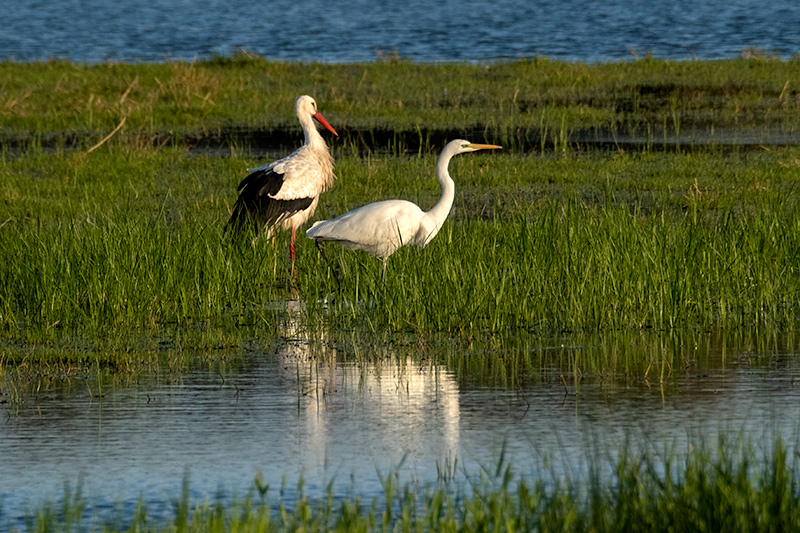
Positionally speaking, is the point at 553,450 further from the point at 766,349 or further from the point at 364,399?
the point at 766,349

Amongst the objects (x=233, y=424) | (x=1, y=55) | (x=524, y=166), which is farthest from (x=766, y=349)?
(x=1, y=55)

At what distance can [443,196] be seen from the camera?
9.98 metres

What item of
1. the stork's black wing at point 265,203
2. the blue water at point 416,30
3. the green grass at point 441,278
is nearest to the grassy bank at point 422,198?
the green grass at point 441,278

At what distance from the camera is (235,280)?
365 inches

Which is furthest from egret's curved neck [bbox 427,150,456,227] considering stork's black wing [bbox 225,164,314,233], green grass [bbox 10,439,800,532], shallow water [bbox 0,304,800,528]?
green grass [bbox 10,439,800,532]

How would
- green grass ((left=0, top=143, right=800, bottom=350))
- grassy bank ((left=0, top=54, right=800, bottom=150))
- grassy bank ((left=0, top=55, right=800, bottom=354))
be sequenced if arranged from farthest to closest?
1. grassy bank ((left=0, top=54, right=800, bottom=150))
2. grassy bank ((left=0, top=55, right=800, bottom=354))
3. green grass ((left=0, top=143, right=800, bottom=350))

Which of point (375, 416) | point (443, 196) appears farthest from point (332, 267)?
point (375, 416)

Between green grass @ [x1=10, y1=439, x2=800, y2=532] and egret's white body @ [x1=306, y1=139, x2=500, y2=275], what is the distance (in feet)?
15.8

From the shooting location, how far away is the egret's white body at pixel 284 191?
1114 centimetres

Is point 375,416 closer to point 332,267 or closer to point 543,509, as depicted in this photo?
point 543,509

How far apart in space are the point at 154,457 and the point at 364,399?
4.25 feet

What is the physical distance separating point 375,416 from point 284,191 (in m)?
5.34

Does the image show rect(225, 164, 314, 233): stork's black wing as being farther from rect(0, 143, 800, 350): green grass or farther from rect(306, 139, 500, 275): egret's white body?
rect(306, 139, 500, 275): egret's white body

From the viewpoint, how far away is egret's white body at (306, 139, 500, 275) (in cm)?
962
